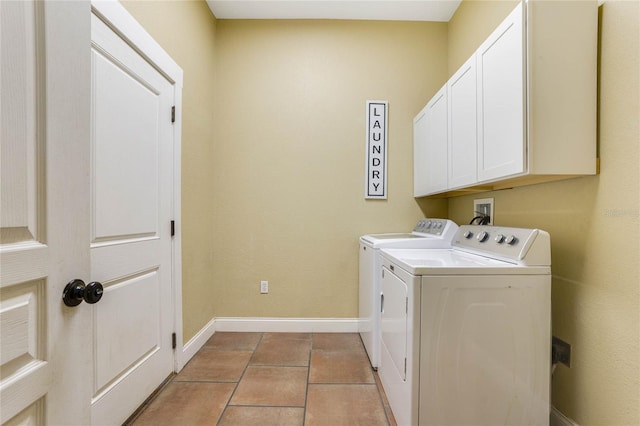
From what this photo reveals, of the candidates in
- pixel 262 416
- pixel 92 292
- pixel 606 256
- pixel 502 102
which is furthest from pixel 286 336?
pixel 502 102

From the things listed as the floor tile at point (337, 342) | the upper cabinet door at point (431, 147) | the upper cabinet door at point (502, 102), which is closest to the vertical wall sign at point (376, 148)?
the upper cabinet door at point (431, 147)

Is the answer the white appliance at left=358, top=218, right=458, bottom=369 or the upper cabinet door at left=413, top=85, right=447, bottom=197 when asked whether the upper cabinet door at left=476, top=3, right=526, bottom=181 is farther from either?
the white appliance at left=358, top=218, right=458, bottom=369

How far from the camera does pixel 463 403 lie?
4.25ft

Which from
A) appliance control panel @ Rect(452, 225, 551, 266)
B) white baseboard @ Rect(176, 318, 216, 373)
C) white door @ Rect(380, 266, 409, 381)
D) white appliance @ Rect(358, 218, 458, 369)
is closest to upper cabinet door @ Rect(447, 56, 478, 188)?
appliance control panel @ Rect(452, 225, 551, 266)

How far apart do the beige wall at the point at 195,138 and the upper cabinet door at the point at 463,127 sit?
1.91 m

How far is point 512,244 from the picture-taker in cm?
146

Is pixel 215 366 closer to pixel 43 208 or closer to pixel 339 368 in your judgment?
pixel 339 368

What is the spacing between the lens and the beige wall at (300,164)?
9.07ft

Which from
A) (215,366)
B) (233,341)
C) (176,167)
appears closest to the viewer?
(176,167)

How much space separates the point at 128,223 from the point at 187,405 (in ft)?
3.61

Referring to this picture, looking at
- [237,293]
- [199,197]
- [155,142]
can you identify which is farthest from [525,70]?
[237,293]

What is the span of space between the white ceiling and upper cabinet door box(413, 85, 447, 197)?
929mm

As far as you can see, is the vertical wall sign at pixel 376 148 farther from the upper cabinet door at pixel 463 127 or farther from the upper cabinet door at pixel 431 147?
the upper cabinet door at pixel 463 127

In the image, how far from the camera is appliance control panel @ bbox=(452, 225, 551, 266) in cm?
136
